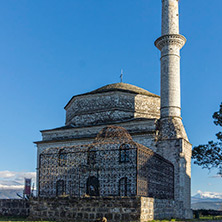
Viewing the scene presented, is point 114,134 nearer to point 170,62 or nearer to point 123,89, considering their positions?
point 170,62

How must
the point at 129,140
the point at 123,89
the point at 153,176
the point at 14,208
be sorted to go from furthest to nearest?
the point at 123,89 < the point at 153,176 < the point at 129,140 < the point at 14,208

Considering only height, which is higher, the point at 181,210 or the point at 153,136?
the point at 153,136

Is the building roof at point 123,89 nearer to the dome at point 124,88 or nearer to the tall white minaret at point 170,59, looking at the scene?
the dome at point 124,88

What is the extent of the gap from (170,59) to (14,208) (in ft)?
47.6

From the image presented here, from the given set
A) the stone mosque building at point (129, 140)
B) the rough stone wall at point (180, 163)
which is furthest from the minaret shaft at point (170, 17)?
the rough stone wall at point (180, 163)

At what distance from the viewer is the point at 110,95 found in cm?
2725

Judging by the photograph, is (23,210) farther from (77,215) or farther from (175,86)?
(175,86)

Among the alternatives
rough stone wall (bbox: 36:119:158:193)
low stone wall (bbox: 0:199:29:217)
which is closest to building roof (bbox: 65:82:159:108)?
rough stone wall (bbox: 36:119:158:193)

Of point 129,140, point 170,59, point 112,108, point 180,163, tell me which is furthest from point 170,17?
point 129,140

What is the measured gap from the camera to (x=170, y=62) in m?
24.3

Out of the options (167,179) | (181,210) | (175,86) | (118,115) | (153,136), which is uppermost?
(175,86)

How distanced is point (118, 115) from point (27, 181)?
8.69 meters

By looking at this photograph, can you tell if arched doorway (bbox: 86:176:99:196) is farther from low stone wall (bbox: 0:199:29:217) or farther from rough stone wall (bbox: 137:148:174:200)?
low stone wall (bbox: 0:199:29:217)

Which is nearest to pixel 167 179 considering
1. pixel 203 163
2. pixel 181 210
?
pixel 181 210
